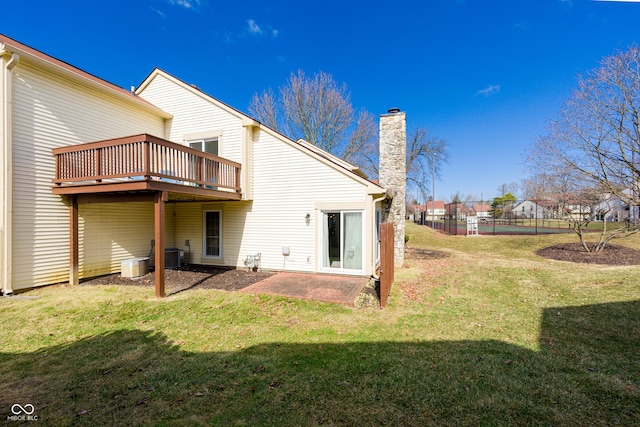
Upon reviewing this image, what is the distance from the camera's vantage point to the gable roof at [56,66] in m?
6.70

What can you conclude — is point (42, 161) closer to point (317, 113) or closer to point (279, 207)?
point (279, 207)

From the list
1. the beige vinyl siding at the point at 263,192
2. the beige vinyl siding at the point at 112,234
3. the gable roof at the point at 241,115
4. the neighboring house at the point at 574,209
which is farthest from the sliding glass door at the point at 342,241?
the neighboring house at the point at 574,209

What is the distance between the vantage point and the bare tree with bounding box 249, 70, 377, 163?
881 inches

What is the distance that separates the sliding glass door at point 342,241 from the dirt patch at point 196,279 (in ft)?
7.18

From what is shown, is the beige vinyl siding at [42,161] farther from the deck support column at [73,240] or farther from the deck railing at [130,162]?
the deck railing at [130,162]

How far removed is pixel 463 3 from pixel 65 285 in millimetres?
17883

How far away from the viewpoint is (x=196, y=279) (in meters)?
8.43

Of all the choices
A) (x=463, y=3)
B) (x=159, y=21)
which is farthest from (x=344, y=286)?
(x=159, y=21)

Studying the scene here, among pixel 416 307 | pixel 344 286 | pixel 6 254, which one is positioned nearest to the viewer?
pixel 416 307

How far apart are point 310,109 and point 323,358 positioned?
22.1 m

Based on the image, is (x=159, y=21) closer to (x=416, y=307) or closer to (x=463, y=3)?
(x=463, y=3)

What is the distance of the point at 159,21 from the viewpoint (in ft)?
43.1

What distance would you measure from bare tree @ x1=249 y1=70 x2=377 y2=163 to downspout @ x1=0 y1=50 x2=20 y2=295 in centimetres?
1760

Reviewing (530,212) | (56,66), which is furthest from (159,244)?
(530,212)
